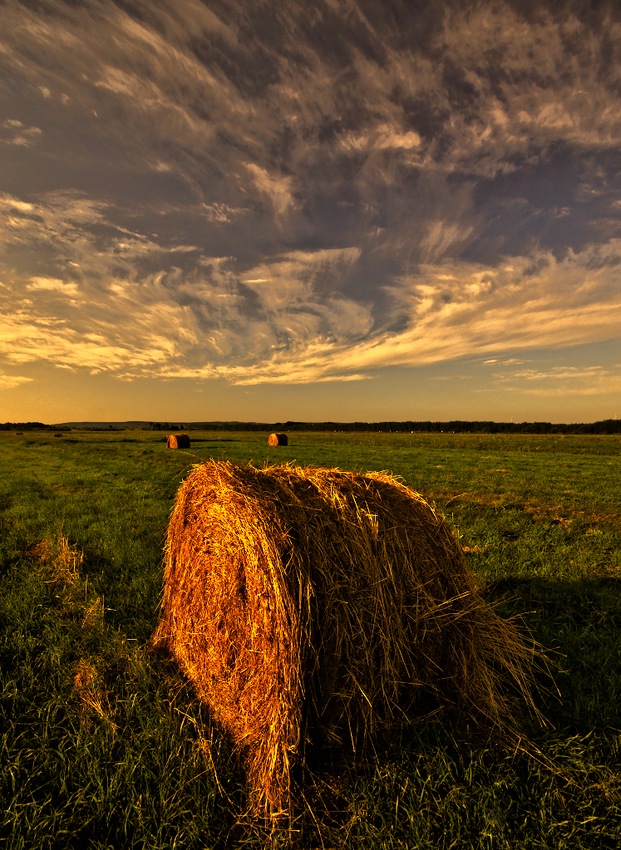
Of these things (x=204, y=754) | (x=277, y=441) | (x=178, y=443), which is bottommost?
(x=204, y=754)

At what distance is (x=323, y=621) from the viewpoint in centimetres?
361

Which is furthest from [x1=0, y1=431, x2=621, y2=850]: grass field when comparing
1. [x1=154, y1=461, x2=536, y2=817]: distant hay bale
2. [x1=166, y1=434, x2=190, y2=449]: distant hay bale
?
[x1=166, y1=434, x2=190, y2=449]: distant hay bale

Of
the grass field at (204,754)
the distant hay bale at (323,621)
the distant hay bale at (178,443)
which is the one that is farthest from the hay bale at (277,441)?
the distant hay bale at (323,621)

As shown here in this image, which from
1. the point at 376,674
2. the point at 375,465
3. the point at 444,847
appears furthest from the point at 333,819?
the point at 375,465

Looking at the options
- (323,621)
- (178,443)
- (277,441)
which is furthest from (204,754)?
(178,443)

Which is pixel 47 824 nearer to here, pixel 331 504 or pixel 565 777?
pixel 331 504

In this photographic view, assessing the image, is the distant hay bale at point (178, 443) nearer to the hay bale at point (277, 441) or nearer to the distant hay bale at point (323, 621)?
the hay bale at point (277, 441)

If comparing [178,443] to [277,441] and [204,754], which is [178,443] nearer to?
[277,441]

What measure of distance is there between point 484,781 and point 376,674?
1028mm

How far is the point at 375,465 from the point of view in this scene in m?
26.0

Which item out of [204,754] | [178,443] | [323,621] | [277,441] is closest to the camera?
[204,754]

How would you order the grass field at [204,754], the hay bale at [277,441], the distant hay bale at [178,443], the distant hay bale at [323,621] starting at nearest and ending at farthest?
the grass field at [204,754]
the distant hay bale at [323,621]
the distant hay bale at [178,443]
the hay bale at [277,441]

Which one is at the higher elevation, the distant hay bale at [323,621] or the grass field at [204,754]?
the distant hay bale at [323,621]

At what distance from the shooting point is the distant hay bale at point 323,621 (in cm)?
347
